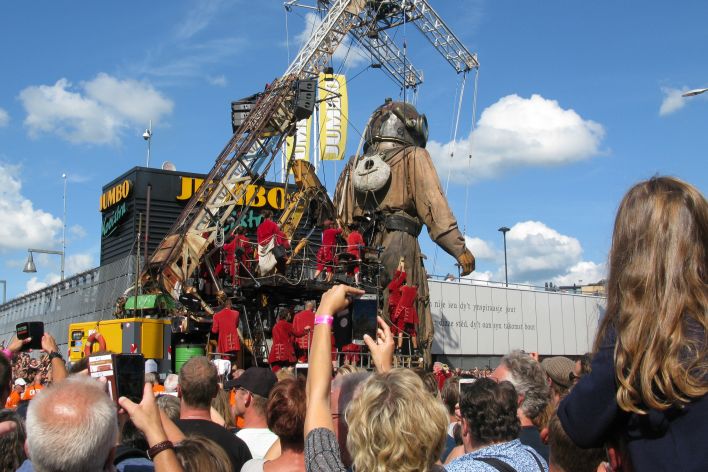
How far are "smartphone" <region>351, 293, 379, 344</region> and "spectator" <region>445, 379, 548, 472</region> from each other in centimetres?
58

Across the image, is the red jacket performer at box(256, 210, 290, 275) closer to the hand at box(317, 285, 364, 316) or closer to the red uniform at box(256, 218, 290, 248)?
the red uniform at box(256, 218, 290, 248)

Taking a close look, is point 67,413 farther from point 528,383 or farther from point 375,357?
point 528,383

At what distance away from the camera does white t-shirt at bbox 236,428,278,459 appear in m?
4.59

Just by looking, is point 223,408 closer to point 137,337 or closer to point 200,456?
point 200,456

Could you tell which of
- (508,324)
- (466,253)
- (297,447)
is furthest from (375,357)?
(508,324)

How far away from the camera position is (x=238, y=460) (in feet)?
13.8

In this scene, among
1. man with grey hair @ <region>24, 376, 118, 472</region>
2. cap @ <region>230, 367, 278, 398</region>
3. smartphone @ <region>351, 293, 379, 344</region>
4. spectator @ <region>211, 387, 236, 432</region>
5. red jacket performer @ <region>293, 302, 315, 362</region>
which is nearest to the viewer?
man with grey hair @ <region>24, 376, 118, 472</region>

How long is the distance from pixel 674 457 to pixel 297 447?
6.52ft

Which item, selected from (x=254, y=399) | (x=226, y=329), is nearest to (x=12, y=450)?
(x=254, y=399)

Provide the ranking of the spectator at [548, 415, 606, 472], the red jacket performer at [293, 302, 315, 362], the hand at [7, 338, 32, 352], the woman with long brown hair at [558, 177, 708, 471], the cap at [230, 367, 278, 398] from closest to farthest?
1. the woman with long brown hair at [558, 177, 708, 471]
2. the spectator at [548, 415, 606, 472]
3. the hand at [7, 338, 32, 352]
4. the cap at [230, 367, 278, 398]
5. the red jacket performer at [293, 302, 315, 362]

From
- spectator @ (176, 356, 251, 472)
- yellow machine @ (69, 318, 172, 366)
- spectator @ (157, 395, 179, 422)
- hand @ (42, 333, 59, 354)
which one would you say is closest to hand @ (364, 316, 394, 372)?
spectator @ (176, 356, 251, 472)

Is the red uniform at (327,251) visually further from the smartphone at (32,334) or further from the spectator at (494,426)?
the spectator at (494,426)

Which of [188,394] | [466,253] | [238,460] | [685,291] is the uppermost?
[466,253]

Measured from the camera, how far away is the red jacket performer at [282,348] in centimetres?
1322
